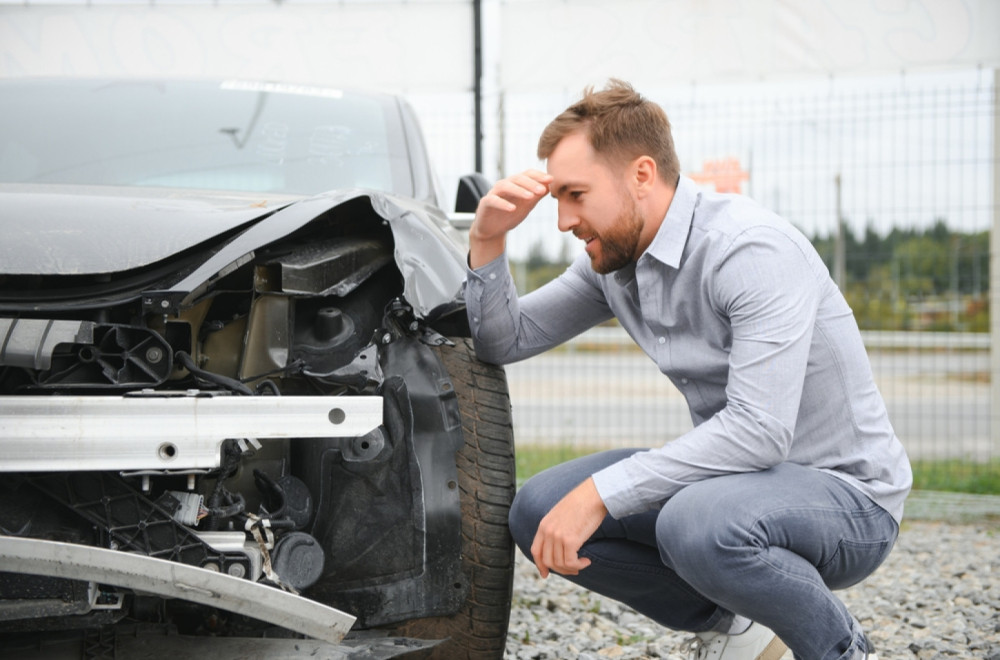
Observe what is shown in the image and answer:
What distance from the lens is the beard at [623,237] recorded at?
2.33 meters

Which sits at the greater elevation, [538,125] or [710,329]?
[538,125]

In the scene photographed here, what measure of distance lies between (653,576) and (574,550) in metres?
0.41

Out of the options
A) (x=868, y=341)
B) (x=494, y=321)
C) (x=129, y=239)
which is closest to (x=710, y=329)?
(x=494, y=321)

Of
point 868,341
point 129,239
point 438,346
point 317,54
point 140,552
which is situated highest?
point 317,54

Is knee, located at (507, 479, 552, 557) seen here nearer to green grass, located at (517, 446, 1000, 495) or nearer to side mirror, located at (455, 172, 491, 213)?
side mirror, located at (455, 172, 491, 213)

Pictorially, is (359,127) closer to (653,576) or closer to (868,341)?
(653,576)

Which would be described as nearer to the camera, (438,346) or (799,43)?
(438,346)

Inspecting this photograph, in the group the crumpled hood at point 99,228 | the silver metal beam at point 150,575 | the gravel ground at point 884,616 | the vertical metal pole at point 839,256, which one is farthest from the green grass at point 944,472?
the silver metal beam at point 150,575

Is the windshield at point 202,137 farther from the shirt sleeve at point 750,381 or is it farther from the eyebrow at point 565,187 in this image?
the shirt sleeve at point 750,381

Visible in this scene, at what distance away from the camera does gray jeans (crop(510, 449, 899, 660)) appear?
2.08 metres

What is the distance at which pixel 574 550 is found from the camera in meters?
2.17

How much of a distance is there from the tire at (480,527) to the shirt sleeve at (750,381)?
0.79ft

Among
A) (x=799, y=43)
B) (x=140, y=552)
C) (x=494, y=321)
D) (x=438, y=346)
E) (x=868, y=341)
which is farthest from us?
(x=868, y=341)

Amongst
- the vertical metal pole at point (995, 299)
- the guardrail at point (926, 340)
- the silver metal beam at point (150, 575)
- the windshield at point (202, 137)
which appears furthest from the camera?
the guardrail at point (926, 340)
